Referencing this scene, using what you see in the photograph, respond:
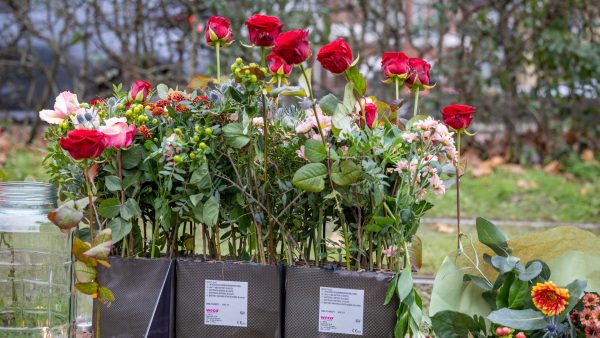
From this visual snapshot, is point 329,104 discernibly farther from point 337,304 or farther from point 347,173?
point 337,304

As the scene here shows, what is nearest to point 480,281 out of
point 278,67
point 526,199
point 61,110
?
point 278,67

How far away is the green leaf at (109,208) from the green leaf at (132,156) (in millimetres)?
95

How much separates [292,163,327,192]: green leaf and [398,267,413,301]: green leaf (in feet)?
0.91

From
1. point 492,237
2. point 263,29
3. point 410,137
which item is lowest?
point 492,237

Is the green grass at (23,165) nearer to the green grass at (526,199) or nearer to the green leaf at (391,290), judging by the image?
the green grass at (526,199)

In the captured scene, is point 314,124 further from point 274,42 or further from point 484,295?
point 484,295

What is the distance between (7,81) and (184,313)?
5.73 meters

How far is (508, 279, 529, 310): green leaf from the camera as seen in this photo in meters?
2.06

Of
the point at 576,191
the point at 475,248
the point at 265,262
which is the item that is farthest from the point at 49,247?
the point at 576,191

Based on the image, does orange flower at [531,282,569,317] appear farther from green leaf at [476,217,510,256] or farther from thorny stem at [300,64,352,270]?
thorny stem at [300,64,352,270]

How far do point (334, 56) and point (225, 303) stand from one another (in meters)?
0.67

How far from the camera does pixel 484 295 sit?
2.16m

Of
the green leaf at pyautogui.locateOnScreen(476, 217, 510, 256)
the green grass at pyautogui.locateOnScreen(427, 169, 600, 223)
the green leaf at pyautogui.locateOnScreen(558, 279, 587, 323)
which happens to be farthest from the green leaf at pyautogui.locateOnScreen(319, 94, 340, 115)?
the green grass at pyautogui.locateOnScreen(427, 169, 600, 223)

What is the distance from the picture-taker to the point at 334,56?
1851mm
